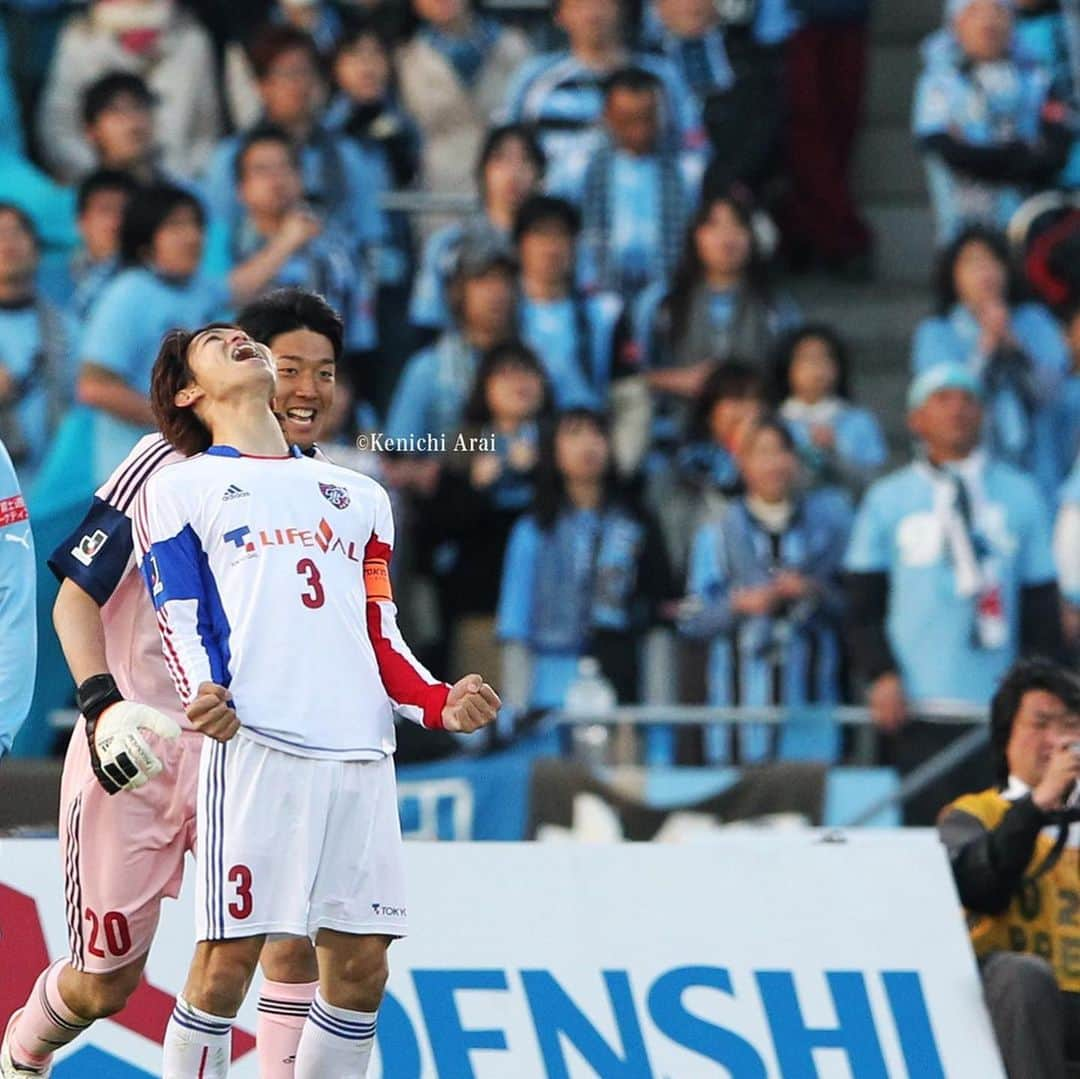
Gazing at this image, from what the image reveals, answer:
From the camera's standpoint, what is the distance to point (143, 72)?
39.7 feet

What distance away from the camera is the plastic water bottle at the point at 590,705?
10109 millimetres

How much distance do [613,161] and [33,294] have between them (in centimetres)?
253

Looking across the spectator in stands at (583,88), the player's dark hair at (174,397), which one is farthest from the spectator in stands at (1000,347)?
the player's dark hair at (174,397)

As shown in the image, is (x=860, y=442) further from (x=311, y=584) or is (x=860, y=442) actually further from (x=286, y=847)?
(x=286, y=847)

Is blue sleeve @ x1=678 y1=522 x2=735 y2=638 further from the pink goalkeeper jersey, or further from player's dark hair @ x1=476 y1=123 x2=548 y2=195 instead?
the pink goalkeeper jersey

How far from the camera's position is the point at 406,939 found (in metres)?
6.90

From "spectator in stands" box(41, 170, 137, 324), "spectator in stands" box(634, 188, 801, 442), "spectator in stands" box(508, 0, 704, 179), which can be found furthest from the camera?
"spectator in stands" box(508, 0, 704, 179)

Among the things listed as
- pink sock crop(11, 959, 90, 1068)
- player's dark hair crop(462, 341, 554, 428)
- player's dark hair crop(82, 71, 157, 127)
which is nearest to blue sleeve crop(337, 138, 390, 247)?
player's dark hair crop(82, 71, 157, 127)

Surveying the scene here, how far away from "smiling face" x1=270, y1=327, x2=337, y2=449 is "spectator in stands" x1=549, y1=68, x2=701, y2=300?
540 centimetres

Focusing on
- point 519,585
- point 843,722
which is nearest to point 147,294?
point 519,585

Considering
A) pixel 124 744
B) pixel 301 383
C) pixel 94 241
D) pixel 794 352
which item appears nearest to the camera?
pixel 124 744

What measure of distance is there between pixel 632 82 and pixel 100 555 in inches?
244

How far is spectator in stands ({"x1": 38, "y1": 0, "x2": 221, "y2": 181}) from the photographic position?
12062mm

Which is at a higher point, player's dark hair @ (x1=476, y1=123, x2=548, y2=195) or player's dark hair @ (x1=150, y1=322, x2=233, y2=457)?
player's dark hair @ (x1=476, y1=123, x2=548, y2=195)
